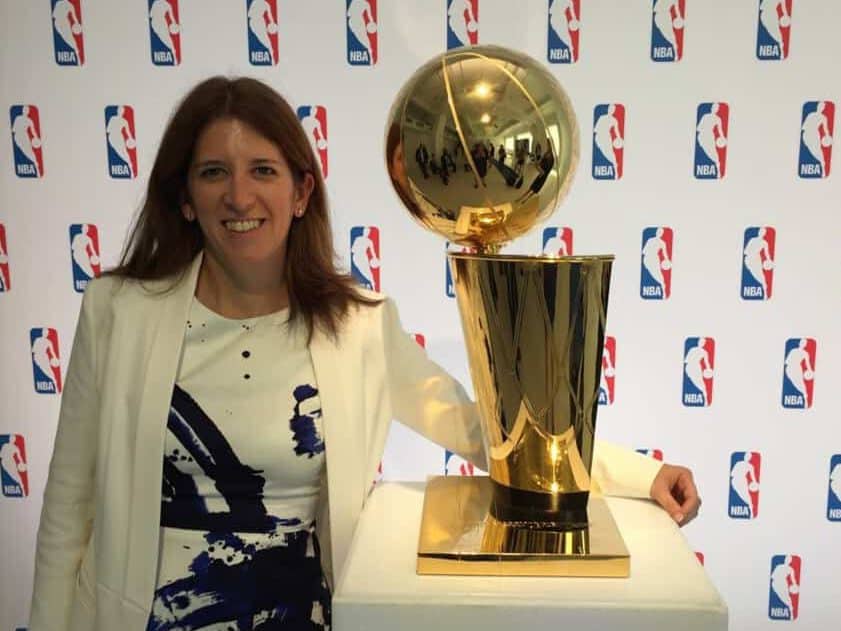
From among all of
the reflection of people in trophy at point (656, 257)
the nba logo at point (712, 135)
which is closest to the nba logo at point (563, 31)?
the nba logo at point (712, 135)

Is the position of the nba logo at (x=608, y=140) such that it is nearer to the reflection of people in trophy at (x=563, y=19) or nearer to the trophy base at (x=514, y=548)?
the reflection of people in trophy at (x=563, y=19)

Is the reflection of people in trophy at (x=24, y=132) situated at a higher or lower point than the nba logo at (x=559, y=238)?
higher

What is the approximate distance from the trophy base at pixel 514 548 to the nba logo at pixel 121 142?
106 centimetres

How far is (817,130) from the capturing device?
4.67 ft

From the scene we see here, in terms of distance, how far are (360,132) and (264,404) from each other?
0.72 m

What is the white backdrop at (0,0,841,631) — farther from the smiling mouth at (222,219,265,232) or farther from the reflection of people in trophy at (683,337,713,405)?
the smiling mouth at (222,219,265,232)

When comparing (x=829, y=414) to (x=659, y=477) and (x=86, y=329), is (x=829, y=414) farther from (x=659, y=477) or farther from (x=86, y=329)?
(x=86, y=329)

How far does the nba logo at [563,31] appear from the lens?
4.63ft

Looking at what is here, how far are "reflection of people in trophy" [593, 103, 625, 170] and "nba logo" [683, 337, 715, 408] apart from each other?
0.38 m

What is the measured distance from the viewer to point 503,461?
737 millimetres

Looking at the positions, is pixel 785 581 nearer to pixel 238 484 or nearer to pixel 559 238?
pixel 559 238

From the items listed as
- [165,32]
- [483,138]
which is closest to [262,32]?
[165,32]

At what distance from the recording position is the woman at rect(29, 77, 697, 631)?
34.7 inches

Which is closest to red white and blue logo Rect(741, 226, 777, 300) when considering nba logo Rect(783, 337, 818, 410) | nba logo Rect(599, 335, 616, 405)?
nba logo Rect(783, 337, 818, 410)
